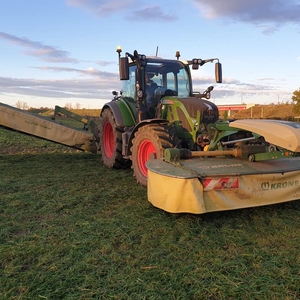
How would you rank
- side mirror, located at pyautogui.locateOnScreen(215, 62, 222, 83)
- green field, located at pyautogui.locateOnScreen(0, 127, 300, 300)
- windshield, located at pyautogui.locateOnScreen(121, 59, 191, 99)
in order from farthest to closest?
side mirror, located at pyautogui.locateOnScreen(215, 62, 222, 83), windshield, located at pyautogui.locateOnScreen(121, 59, 191, 99), green field, located at pyautogui.locateOnScreen(0, 127, 300, 300)

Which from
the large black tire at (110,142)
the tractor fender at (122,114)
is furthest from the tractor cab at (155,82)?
the large black tire at (110,142)

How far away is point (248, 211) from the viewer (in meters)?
4.57

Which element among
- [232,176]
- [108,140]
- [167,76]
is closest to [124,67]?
[167,76]

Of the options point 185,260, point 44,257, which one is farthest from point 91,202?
point 185,260

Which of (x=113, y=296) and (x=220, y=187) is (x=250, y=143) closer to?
(x=220, y=187)

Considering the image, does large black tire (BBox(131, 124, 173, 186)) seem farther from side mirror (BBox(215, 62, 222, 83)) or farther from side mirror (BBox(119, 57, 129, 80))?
side mirror (BBox(215, 62, 222, 83))

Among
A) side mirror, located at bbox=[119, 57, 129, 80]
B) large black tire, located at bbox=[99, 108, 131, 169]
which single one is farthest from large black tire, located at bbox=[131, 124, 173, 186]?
large black tire, located at bbox=[99, 108, 131, 169]

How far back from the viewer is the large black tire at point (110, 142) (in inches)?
280

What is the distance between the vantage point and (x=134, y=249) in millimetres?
3355

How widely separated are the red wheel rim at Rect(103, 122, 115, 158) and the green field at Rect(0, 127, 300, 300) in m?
2.43

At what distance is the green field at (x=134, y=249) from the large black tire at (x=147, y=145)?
362 mm

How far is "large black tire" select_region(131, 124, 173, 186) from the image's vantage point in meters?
5.19

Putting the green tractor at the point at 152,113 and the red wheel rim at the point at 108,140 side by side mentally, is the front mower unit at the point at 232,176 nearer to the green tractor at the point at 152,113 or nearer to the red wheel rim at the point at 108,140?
the green tractor at the point at 152,113

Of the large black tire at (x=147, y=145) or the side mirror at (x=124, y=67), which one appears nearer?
the large black tire at (x=147, y=145)
